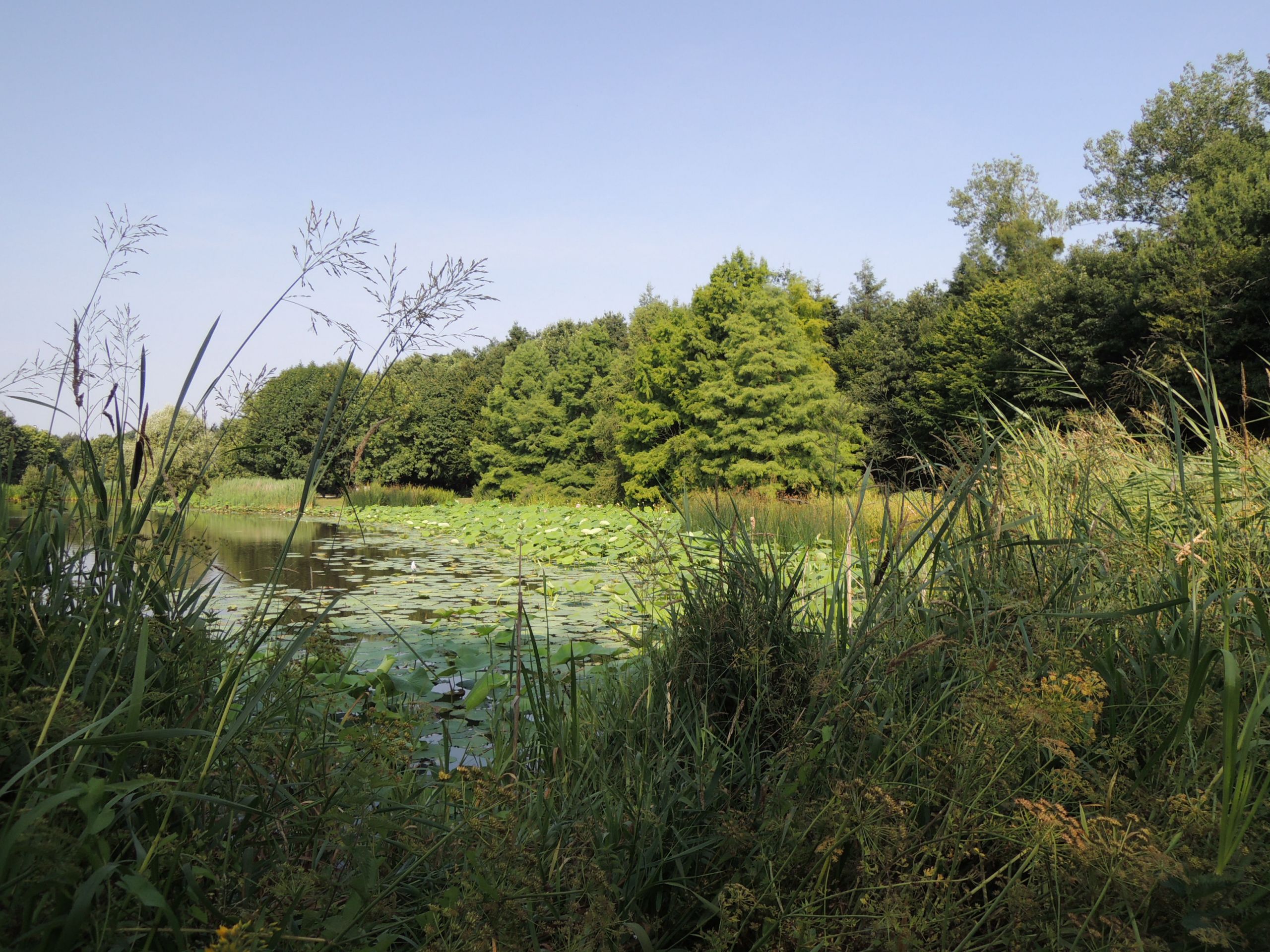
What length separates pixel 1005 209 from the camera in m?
30.9

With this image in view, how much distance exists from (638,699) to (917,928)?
92cm

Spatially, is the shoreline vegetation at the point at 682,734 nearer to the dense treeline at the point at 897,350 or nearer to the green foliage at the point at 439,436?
the dense treeline at the point at 897,350

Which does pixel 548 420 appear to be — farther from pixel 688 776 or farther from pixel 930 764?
pixel 930 764

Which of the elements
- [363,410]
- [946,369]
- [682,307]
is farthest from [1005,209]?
[363,410]

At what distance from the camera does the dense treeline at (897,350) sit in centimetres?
1722

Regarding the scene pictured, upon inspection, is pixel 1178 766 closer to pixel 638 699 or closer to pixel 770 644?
pixel 770 644

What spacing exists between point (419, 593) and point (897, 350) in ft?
75.8

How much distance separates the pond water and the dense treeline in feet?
6.59

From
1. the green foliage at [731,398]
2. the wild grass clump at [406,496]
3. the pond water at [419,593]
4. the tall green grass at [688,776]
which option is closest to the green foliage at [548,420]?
the wild grass clump at [406,496]

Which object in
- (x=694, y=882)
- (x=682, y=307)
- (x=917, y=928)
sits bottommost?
(x=694, y=882)

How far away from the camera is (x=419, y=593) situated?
6.81 meters

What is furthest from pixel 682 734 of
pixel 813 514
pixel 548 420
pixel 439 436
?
pixel 439 436

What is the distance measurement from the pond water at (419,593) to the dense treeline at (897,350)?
2007 millimetres

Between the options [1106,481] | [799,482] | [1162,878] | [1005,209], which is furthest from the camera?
[1005,209]
